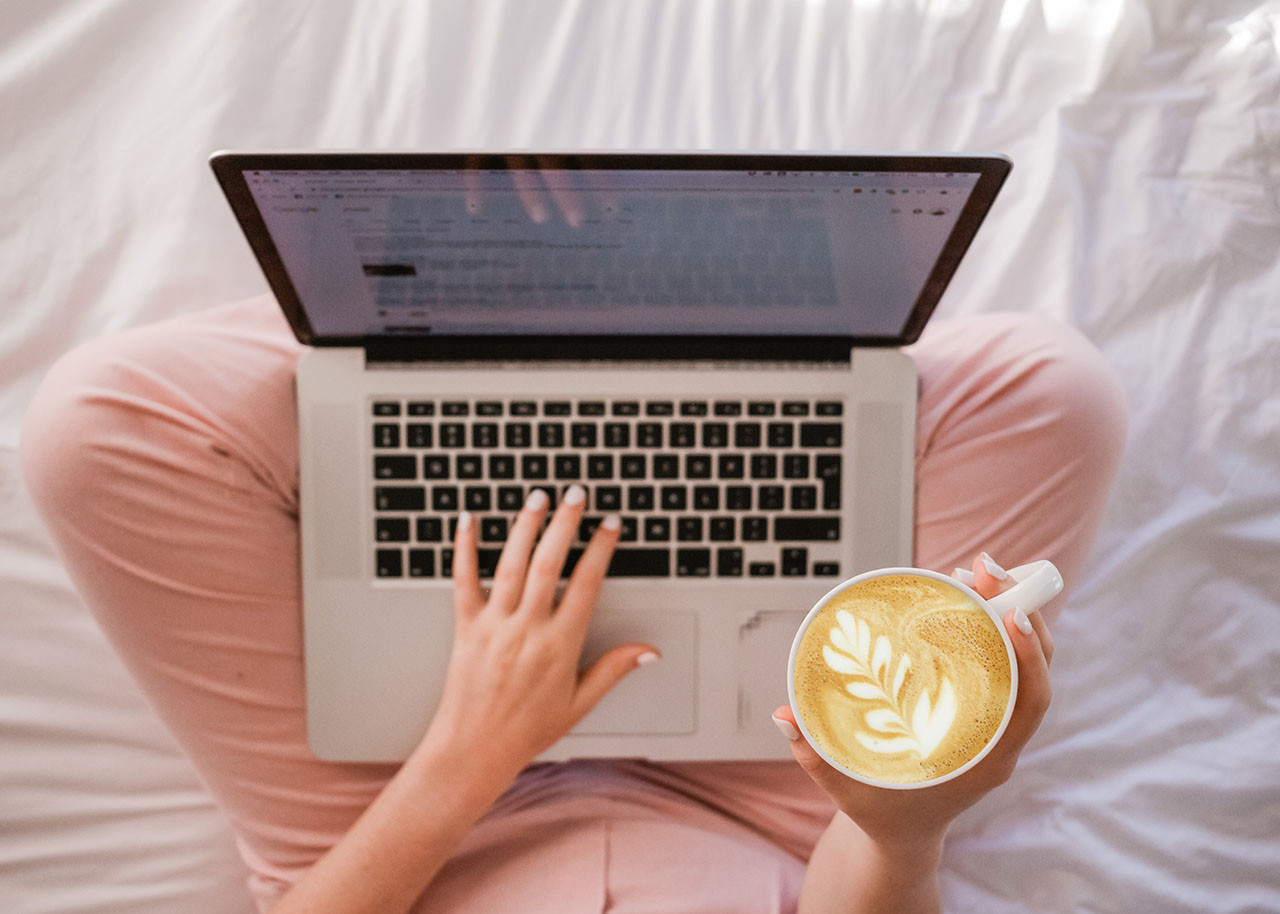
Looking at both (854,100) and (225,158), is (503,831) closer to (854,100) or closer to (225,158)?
(225,158)

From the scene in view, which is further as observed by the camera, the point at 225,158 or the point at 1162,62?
the point at 1162,62

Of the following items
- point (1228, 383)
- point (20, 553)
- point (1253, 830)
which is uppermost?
point (1228, 383)

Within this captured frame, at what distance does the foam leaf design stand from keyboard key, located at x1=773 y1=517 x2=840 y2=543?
24 centimetres

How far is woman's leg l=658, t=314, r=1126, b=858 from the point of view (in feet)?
2.49

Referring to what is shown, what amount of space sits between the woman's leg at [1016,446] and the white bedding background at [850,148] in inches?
5.6

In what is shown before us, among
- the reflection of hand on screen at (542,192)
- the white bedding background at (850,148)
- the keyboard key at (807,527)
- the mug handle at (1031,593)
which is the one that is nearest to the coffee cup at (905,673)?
the mug handle at (1031,593)

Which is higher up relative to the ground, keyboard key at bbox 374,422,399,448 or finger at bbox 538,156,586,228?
finger at bbox 538,156,586,228

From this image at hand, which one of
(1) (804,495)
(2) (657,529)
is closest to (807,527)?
(1) (804,495)

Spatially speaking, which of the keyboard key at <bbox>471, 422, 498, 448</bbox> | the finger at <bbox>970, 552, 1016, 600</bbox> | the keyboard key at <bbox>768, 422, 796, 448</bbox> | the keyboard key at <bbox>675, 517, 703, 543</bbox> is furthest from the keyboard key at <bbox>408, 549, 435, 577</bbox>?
the finger at <bbox>970, 552, 1016, 600</bbox>

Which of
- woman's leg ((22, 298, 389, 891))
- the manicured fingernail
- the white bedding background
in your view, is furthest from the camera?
the white bedding background

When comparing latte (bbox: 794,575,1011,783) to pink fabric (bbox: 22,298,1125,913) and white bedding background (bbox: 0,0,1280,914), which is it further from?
white bedding background (bbox: 0,0,1280,914)

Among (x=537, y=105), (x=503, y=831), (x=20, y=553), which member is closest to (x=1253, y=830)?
(x=503, y=831)

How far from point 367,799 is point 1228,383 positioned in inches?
39.5

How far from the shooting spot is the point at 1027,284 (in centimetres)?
92
